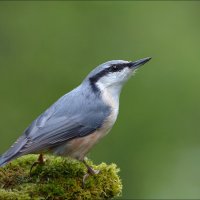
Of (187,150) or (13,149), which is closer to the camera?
(13,149)

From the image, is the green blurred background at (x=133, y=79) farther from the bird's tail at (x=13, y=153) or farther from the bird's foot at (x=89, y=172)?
the bird's tail at (x=13, y=153)

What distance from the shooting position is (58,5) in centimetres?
1112

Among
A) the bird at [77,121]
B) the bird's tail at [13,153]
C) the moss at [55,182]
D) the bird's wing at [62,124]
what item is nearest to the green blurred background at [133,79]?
the bird at [77,121]

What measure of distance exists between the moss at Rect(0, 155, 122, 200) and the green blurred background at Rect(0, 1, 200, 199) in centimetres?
270

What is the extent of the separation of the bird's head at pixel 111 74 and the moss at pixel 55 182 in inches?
33.5

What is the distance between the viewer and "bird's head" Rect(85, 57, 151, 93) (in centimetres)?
664

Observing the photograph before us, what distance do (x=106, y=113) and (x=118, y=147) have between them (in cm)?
272

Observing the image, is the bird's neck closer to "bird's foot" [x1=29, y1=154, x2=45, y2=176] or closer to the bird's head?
the bird's head

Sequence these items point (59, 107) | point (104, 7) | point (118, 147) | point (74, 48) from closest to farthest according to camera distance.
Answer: point (59, 107) < point (118, 147) < point (74, 48) < point (104, 7)

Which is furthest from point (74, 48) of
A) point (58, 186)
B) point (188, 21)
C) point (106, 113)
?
point (58, 186)

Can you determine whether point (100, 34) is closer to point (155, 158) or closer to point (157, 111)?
point (157, 111)

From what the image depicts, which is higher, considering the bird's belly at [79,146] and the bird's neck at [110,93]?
the bird's neck at [110,93]

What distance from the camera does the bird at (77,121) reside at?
6039mm

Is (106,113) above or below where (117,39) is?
below
